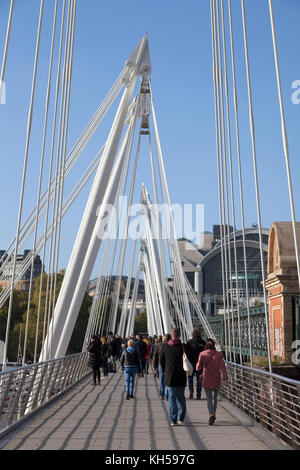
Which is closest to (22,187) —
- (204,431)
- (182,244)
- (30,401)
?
(30,401)

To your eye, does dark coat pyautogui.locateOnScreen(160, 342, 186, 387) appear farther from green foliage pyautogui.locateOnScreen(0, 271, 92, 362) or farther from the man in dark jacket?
green foliage pyautogui.locateOnScreen(0, 271, 92, 362)

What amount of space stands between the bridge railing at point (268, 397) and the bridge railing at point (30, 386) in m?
3.91

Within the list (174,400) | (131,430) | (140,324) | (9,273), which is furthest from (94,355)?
(140,324)

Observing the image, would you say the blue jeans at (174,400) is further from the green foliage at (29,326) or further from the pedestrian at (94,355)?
the green foliage at (29,326)

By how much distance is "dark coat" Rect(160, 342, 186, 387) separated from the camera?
33.1ft

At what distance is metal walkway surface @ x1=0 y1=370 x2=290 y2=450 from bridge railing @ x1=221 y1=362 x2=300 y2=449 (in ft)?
0.70

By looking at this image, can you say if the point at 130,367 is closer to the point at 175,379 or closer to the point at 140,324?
the point at 175,379

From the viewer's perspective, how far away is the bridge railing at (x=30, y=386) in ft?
30.7

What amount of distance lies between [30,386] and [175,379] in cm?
314

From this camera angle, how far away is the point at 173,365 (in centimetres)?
1017

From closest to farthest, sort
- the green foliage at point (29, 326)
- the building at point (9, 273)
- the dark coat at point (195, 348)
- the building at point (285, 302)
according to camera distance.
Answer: the dark coat at point (195, 348), the building at point (9, 273), the building at point (285, 302), the green foliage at point (29, 326)

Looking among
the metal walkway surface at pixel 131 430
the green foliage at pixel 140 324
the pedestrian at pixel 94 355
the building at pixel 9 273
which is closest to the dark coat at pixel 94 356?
the pedestrian at pixel 94 355

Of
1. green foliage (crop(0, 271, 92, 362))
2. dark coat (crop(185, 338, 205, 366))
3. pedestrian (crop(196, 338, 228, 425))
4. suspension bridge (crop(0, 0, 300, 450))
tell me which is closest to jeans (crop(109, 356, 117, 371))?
suspension bridge (crop(0, 0, 300, 450))
